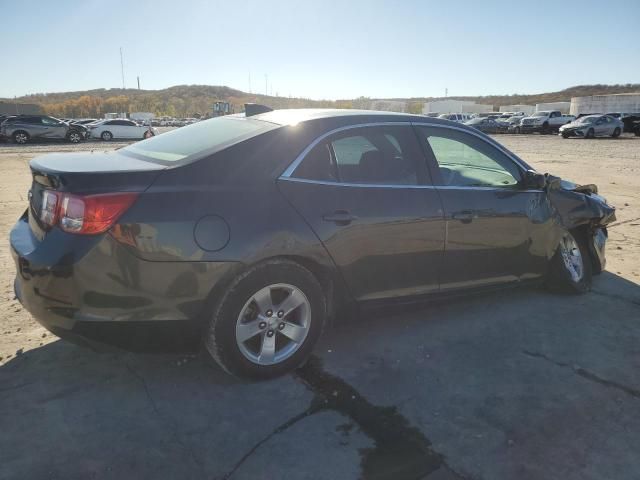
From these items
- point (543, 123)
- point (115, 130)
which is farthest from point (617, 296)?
point (543, 123)

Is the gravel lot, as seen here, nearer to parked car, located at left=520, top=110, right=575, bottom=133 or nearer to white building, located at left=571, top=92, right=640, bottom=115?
parked car, located at left=520, top=110, right=575, bottom=133

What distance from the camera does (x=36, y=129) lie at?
2870 cm

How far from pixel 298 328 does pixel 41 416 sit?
4.82 feet

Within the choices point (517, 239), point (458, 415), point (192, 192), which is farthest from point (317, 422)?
point (517, 239)

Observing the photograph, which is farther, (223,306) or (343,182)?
(343,182)

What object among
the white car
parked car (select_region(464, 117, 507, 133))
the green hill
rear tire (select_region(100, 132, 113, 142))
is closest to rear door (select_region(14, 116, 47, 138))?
the white car

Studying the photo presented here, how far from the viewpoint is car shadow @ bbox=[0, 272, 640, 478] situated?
8.15 feet

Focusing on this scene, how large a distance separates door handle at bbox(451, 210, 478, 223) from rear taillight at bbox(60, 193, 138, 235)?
219 cm

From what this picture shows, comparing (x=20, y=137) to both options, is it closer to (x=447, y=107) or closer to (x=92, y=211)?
(x=92, y=211)

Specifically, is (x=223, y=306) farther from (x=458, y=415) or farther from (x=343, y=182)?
(x=458, y=415)

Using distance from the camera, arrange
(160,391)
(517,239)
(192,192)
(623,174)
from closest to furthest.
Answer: (192,192)
(160,391)
(517,239)
(623,174)

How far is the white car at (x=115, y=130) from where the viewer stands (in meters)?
32.7

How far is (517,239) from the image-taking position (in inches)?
161

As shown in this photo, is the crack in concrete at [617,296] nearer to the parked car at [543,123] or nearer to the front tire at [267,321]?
the front tire at [267,321]
